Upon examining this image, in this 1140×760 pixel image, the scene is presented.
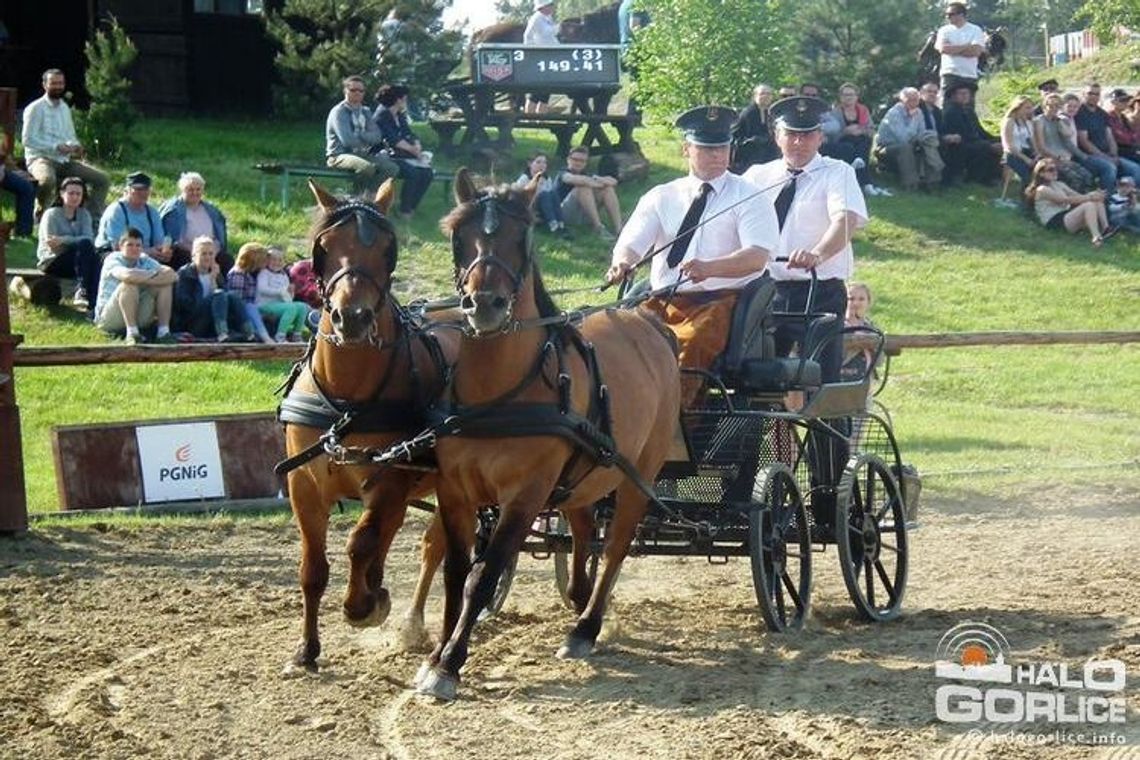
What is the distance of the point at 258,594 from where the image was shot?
8883mm

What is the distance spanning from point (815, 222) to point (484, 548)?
7.56ft

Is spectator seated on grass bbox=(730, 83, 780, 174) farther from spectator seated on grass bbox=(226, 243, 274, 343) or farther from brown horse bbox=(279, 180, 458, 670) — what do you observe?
brown horse bbox=(279, 180, 458, 670)

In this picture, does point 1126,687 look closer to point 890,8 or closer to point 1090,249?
point 1090,249

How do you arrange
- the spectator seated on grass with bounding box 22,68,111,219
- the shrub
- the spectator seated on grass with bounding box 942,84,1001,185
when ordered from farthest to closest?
1. the spectator seated on grass with bounding box 942,84,1001,185
2. the shrub
3. the spectator seated on grass with bounding box 22,68,111,219

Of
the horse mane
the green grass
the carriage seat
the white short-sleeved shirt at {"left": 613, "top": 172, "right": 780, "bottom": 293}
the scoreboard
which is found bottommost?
the green grass

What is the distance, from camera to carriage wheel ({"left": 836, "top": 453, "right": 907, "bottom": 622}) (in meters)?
8.25

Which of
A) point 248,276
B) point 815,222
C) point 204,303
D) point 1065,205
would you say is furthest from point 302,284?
point 1065,205

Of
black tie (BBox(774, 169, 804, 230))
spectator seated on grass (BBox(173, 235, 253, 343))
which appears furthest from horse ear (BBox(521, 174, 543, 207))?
spectator seated on grass (BBox(173, 235, 253, 343))

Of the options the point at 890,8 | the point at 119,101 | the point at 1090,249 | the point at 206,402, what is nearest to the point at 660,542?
the point at 206,402

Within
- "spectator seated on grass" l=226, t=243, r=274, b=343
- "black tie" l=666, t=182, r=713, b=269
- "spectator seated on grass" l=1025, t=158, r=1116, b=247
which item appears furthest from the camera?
"spectator seated on grass" l=1025, t=158, r=1116, b=247

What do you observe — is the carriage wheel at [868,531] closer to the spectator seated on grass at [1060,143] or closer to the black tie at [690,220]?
the black tie at [690,220]

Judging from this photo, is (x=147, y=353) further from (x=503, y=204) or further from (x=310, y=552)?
(x=503, y=204)

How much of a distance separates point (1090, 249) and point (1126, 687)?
48.8ft

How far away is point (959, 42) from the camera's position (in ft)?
71.7
